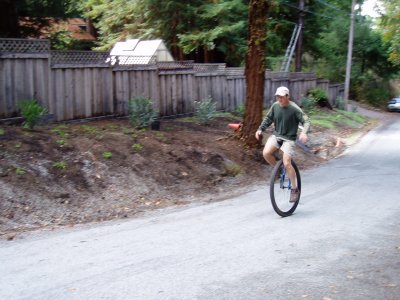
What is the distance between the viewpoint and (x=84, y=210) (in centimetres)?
841

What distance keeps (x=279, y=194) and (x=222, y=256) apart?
7.99 feet

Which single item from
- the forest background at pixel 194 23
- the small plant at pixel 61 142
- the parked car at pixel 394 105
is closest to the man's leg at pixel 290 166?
the small plant at pixel 61 142

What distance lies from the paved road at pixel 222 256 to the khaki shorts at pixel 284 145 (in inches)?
40.4

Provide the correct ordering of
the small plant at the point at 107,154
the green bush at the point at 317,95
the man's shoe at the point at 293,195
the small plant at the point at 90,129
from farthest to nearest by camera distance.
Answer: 1. the green bush at the point at 317,95
2. the small plant at the point at 90,129
3. the small plant at the point at 107,154
4. the man's shoe at the point at 293,195

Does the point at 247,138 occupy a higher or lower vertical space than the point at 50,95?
lower

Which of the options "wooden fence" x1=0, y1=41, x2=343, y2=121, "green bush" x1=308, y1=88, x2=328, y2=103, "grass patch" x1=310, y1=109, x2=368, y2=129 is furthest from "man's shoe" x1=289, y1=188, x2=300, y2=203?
"green bush" x1=308, y1=88, x2=328, y2=103

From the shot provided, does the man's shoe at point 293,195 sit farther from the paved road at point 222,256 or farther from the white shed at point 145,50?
the white shed at point 145,50

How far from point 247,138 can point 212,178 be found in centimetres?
241

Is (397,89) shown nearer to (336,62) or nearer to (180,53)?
(336,62)

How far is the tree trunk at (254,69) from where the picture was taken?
508 inches

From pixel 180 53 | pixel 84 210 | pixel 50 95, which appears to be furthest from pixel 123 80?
pixel 180 53

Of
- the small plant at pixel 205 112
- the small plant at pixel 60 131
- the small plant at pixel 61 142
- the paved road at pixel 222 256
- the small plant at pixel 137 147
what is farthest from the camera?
the small plant at pixel 205 112

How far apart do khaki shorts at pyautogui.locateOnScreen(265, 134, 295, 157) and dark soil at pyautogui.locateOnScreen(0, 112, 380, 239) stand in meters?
1.90

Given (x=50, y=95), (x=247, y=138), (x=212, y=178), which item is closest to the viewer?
(x=212, y=178)
